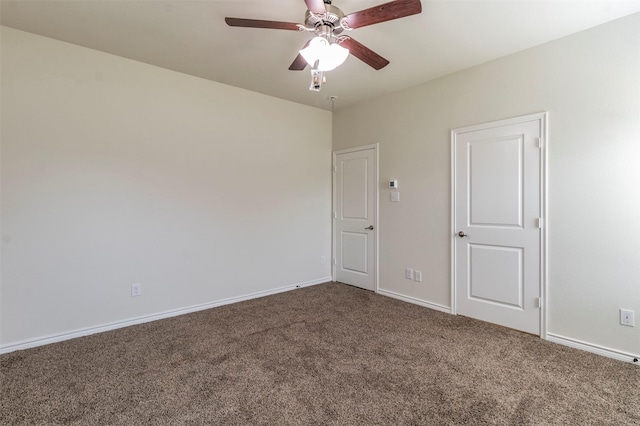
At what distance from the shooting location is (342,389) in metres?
Answer: 2.01

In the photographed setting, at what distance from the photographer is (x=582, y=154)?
8.33ft

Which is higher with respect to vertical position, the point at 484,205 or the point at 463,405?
the point at 484,205

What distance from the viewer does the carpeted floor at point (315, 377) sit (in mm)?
1772

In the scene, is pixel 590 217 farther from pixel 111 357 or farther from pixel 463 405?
pixel 111 357

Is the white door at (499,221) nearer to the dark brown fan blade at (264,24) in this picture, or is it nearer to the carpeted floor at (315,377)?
the carpeted floor at (315,377)

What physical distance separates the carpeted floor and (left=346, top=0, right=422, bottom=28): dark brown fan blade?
232cm

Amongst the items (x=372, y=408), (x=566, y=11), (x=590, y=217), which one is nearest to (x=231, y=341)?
(x=372, y=408)

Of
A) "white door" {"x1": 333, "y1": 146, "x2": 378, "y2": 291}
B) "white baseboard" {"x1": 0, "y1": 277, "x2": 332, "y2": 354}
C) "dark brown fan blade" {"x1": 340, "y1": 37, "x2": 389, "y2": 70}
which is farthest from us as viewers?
"white door" {"x1": 333, "y1": 146, "x2": 378, "y2": 291}

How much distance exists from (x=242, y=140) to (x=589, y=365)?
3.97 metres

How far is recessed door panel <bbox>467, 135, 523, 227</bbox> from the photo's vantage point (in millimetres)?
2893

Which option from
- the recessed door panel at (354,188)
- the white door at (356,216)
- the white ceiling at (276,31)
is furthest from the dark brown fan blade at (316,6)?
the recessed door panel at (354,188)

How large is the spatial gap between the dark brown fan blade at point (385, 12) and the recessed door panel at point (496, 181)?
180 cm

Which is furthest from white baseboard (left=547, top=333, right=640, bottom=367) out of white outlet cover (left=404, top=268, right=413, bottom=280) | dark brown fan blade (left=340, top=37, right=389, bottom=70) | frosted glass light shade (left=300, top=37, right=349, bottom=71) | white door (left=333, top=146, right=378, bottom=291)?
frosted glass light shade (left=300, top=37, right=349, bottom=71)

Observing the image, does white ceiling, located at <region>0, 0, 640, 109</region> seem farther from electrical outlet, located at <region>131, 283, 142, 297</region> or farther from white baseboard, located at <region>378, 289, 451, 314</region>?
white baseboard, located at <region>378, 289, 451, 314</region>
